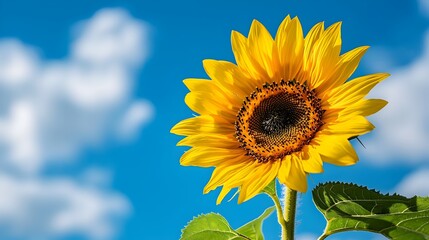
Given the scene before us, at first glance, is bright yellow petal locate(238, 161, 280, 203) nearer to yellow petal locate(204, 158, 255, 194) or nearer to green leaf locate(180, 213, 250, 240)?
yellow petal locate(204, 158, 255, 194)

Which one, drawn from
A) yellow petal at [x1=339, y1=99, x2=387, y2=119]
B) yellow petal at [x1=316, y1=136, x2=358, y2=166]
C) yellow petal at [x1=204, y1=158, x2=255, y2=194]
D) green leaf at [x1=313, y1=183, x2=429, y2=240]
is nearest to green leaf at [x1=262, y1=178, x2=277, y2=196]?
yellow petal at [x1=204, y1=158, x2=255, y2=194]

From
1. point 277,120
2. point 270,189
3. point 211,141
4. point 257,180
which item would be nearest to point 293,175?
point 257,180

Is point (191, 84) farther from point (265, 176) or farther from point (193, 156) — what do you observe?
point (265, 176)

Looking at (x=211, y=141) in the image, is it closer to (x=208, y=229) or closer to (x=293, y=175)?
(x=208, y=229)

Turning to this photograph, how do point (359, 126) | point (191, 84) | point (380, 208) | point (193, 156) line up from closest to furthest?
point (359, 126) < point (380, 208) < point (193, 156) < point (191, 84)

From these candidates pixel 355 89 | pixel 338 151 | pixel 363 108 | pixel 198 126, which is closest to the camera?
pixel 338 151

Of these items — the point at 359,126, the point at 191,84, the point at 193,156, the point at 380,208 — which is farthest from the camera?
the point at 191,84

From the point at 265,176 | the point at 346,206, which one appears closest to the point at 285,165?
the point at 265,176

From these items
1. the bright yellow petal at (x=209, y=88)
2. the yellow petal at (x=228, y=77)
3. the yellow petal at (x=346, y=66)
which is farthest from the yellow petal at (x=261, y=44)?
the yellow petal at (x=346, y=66)

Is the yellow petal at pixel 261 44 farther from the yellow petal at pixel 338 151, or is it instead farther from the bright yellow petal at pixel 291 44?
the yellow petal at pixel 338 151
